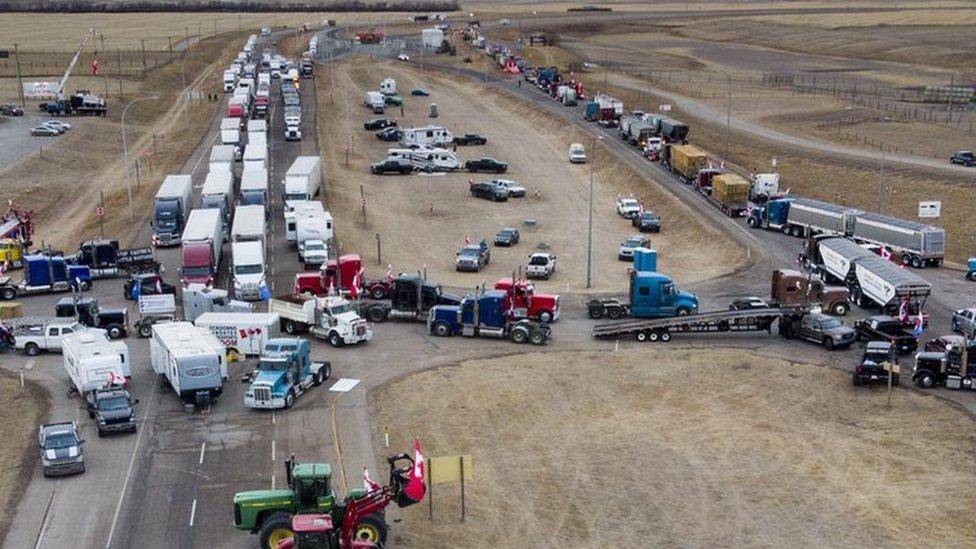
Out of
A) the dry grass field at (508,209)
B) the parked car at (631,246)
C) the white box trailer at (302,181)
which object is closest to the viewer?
the dry grass field at (508,209)

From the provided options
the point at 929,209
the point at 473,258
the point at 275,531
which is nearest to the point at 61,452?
the point at 275,531

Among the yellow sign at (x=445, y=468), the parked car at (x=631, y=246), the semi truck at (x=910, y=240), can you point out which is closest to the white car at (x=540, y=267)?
the parked car at (x=631, y=246)

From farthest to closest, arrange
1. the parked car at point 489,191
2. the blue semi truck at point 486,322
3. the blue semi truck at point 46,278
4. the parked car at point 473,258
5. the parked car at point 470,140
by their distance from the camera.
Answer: the parked car at point 470,140
the parked car at point 489,191
the parked car at point 473,258
the blue semi truck at point 46,278
the blue semi truck at point 486,322

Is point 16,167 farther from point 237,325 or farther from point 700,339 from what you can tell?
point 700,339

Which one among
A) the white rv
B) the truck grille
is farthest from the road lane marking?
the white rv

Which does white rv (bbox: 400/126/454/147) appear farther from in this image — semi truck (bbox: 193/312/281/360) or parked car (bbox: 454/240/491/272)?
semi truck (bbox: 193/312/281/360)

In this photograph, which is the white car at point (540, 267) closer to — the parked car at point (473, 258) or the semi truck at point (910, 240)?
the parked car at point (473, 258)
